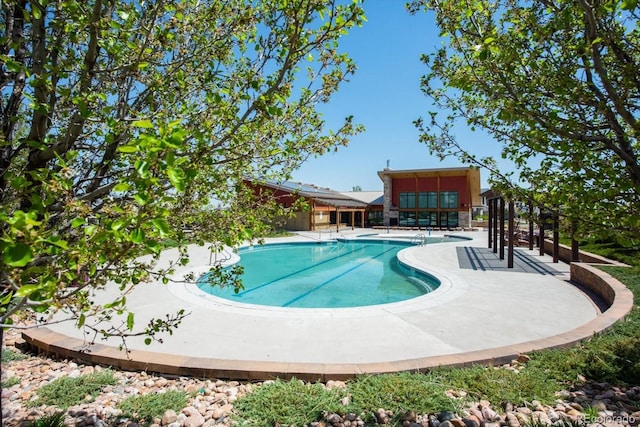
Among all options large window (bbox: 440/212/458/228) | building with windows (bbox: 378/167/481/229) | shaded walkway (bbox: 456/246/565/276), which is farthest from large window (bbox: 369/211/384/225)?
shaded walkway (bbox: 456/246/565/276)

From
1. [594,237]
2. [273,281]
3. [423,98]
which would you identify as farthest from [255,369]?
[273,281]

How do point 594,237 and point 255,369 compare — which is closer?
point 594,237

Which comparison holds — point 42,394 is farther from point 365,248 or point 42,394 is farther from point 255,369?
point 365,248

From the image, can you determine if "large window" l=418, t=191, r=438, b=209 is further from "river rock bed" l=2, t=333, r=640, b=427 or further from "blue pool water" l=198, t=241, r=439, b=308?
"river rock bed" l=2, t=333, r=640, b=427

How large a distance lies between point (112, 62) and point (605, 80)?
4378mm

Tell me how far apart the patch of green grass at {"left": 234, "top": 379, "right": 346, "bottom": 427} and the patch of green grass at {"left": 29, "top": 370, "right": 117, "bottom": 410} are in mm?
1847

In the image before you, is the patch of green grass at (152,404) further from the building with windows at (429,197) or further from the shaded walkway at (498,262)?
the building with windows at (429,197)

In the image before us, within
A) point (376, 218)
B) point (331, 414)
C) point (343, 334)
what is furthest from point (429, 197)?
point (331, 414)

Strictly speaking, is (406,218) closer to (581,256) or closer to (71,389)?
(581,256)

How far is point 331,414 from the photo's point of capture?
11.7 ft

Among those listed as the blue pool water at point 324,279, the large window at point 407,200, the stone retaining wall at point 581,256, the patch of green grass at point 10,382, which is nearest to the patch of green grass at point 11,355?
the patch of green grass at point 10,382

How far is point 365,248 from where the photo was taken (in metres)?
24.2

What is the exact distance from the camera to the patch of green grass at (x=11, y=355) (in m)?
4.99

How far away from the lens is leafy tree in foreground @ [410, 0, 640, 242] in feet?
9.04
